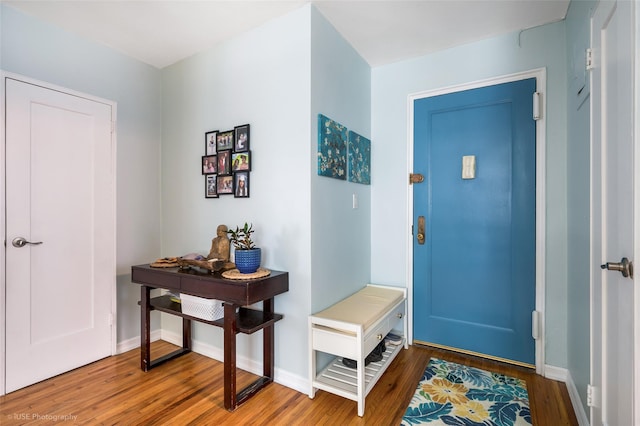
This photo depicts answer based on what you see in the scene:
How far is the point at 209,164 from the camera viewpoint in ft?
7.93

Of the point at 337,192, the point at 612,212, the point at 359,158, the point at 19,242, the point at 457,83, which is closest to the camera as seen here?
the point at 612,212

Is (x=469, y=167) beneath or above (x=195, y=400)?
above

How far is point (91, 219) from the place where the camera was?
2.32 metres

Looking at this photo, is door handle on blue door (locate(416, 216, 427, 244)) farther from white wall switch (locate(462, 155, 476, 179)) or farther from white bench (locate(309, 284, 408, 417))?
white bench (locate(309, 284, 408, 417))

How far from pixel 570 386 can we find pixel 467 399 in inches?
26.6

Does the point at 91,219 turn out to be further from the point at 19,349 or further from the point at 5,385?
the point at 5,385

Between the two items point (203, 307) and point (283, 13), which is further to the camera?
point (283, 13)

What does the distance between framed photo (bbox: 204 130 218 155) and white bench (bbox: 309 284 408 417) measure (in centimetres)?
150

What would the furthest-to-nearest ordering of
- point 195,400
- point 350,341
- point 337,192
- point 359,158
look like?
1. point 359,158
2. point 337,192
3. point 195,400
4. point 350,341

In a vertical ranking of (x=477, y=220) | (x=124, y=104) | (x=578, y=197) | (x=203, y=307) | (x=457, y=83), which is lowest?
(x=203, y=307)

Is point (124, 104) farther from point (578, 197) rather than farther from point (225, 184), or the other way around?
point (578, 197)

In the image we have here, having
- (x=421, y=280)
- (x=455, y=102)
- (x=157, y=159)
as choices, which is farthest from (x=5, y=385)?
(x=455, y=102)

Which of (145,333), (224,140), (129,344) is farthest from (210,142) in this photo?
(129,344)

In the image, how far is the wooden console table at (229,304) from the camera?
5.70ft
